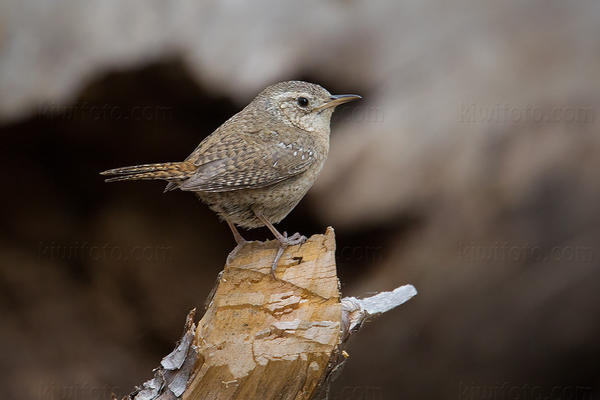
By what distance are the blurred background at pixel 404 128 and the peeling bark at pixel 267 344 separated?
1.85 m

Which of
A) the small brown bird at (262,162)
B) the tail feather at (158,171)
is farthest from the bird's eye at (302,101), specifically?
the tail feather at (158,171)

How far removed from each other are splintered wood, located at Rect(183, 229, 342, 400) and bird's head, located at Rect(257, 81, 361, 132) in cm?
119

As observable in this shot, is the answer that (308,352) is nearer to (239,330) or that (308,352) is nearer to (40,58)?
(239,330)

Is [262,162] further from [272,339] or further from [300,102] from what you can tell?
[272,339]

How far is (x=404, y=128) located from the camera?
5.38 m

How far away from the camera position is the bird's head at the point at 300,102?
4.54m

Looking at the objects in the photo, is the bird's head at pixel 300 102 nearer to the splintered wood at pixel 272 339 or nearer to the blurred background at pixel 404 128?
the blurred background at pixel 404 128

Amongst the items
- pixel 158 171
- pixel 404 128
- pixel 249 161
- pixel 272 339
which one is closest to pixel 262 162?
pixel 249 161

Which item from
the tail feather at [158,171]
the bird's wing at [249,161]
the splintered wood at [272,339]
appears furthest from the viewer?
the bird's wing at [249,161]

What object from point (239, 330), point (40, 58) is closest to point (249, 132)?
point (239, 330)

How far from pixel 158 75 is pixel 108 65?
0.40 metres

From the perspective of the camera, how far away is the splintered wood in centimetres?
353

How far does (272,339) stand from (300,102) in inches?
69.1

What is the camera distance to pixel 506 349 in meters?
5.90
